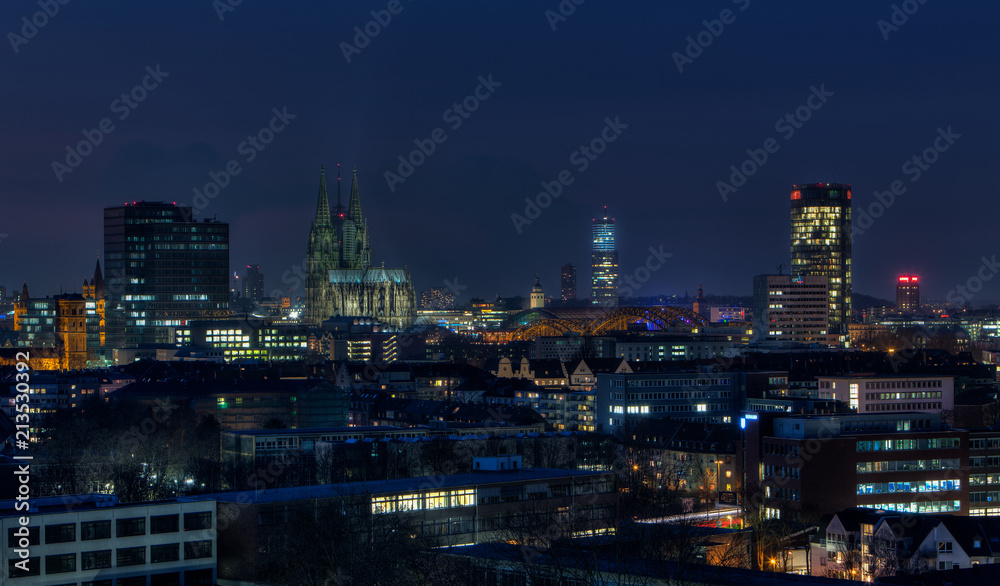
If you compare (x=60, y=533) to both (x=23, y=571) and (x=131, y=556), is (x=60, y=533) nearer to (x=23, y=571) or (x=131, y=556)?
(x=23, y=571)

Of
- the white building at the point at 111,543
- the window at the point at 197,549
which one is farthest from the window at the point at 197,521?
the window at the point at 197,549

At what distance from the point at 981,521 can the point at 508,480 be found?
1732 centimetres

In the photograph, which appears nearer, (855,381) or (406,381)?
(855,381)

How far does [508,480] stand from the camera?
58031 mm

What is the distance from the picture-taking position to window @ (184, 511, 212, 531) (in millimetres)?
50062

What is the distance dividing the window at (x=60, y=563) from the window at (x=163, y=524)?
2643 millimetres

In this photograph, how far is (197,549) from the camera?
165 ft

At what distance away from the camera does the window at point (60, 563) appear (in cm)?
4762

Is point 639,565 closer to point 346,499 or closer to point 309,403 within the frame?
point 346,499

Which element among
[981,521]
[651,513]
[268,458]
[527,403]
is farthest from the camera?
[527,403]

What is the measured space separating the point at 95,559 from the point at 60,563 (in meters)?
1.12

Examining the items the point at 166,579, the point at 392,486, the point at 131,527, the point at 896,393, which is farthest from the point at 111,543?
the point at 896,393

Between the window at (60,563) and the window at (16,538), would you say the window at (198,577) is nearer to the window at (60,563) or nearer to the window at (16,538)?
the window at (60,563)

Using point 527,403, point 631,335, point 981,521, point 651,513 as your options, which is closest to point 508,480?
point 651,513
